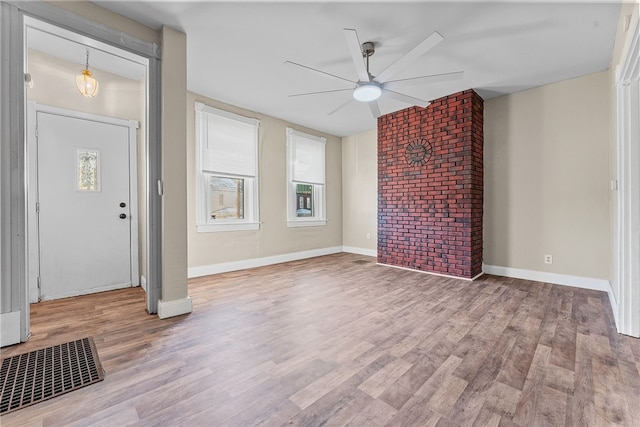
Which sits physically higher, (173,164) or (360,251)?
(173,164)

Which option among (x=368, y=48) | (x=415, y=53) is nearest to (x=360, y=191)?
(x=368, y=48)

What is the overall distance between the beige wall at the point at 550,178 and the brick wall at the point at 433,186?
0.87 ft

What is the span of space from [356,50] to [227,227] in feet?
10.6

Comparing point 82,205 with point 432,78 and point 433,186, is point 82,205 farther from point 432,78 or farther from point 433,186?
point 433,186

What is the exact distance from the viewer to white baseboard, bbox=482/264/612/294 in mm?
3295

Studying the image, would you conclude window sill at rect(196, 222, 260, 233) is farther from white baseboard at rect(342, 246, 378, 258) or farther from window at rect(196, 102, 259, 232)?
white baseboard at rect(342, 246, 378, 258)

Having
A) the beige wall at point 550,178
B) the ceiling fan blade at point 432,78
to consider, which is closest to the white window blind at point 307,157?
the ceiling fan blade at point 432,78

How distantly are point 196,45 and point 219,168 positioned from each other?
1.79 m

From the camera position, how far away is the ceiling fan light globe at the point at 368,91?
104 inches

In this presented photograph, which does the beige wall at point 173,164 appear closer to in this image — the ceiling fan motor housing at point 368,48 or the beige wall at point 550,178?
the ceiling fan motor housing at point 368,48

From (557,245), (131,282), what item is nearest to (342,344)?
(131,282)

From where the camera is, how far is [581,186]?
3428mm

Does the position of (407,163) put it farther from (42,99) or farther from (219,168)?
(42,99)

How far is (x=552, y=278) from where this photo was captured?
3605 mm
